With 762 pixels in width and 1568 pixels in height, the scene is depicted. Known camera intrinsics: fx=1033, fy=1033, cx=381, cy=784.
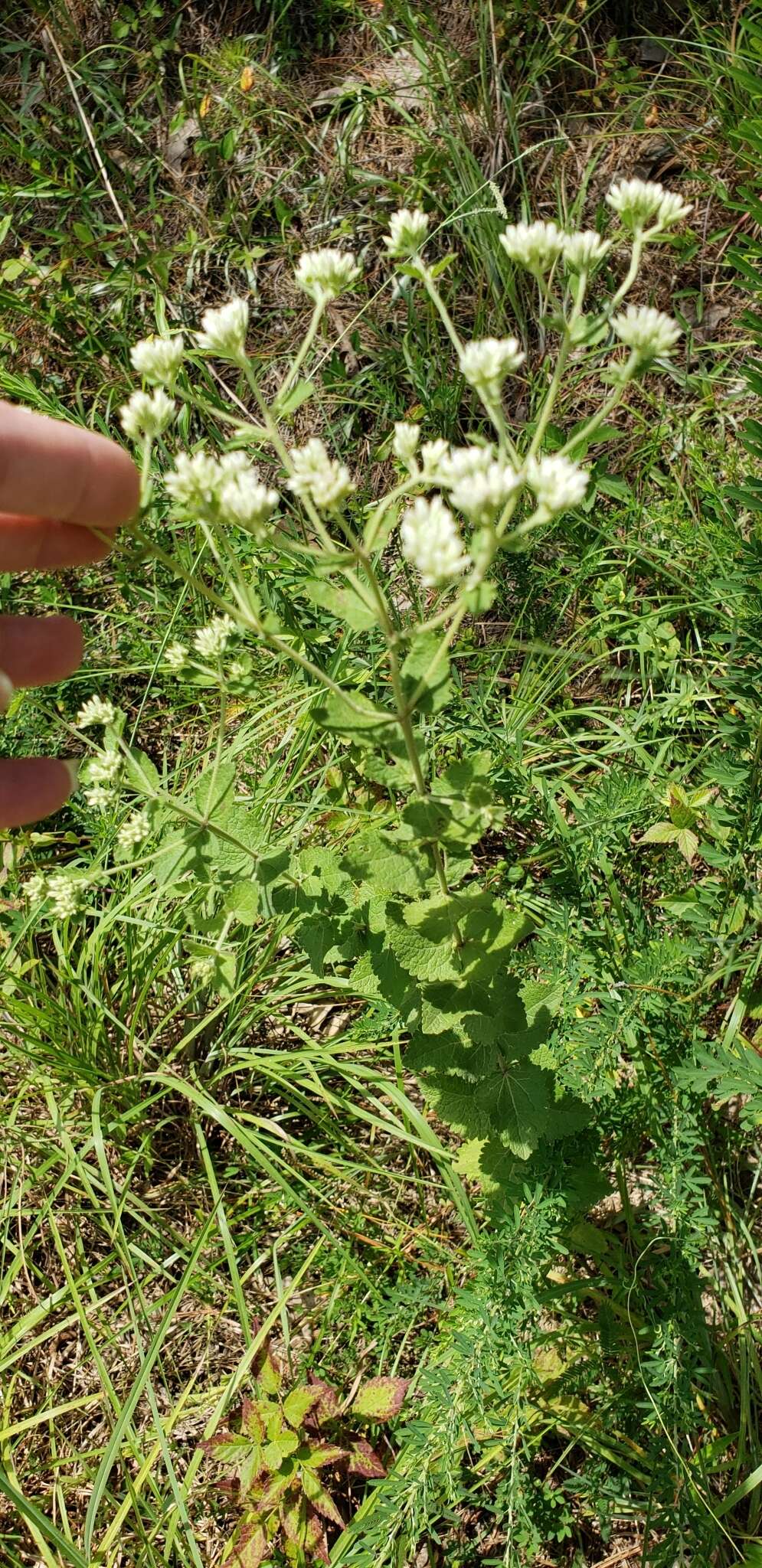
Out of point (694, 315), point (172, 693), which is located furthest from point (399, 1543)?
point (694, 315)

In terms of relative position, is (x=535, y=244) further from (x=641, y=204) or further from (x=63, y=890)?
(x=63, y=890)

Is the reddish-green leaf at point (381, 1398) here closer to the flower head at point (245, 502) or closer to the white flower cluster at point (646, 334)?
the flower head at point (245, 502)

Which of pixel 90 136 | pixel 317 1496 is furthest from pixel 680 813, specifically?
pixel 90 136

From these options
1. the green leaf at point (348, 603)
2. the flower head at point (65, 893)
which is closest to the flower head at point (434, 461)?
the green leaf at point (348, 603)

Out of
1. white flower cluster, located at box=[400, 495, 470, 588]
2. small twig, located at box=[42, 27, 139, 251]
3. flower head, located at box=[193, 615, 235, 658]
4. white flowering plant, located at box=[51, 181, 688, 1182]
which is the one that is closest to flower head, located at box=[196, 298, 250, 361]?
white flowering plant, located at box=[51, 181, 688, 1182]

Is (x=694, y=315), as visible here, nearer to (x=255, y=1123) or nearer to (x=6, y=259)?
(x=6, y=259)

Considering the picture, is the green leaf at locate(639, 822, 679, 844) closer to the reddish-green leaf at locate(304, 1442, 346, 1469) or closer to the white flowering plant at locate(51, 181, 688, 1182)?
the white flowering plant at locate(51, 181, 688, 1182)
